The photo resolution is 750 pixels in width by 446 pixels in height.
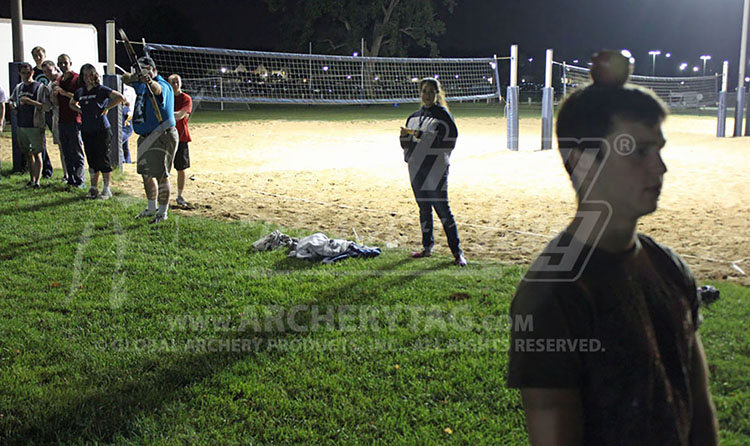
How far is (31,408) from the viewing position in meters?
3.97

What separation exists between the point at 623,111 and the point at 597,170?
0.47ft

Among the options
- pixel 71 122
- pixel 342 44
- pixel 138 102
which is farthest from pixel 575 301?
pixel 342 44

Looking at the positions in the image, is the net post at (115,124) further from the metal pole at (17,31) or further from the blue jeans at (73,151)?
the metal pole at (17,31)

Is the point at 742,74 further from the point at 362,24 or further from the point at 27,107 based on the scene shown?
the point at 362,24

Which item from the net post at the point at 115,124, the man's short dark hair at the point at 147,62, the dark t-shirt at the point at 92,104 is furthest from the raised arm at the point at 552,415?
the net post at the point at 115,124

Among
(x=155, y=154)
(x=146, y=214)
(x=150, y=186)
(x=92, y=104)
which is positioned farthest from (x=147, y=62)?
(x=146, y=214)

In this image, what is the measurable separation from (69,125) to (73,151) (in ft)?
1.53

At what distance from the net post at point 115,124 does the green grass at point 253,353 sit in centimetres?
548

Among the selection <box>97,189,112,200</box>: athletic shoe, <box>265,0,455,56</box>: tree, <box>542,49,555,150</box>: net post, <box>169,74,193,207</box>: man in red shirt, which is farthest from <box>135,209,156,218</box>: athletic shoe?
<box>265,0,455,56</box>: tree

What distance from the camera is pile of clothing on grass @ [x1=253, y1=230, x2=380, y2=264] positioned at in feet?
23.7

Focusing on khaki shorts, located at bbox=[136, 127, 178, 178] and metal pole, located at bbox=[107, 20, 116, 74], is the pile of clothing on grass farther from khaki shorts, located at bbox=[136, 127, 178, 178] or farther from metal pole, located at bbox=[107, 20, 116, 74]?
metal pole, located at bbox=[107, 20, 116, 74]

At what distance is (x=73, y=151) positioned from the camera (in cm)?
1123

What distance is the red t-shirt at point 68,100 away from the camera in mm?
10711

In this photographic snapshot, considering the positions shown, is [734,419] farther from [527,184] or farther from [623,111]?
[527,184]
